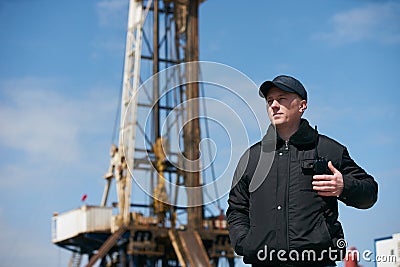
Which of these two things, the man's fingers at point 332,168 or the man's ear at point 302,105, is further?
the man's ear at point 302,105

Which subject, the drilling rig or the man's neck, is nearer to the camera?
the man's neck

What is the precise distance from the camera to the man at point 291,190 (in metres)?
3.88

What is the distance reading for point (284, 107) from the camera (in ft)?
13.2

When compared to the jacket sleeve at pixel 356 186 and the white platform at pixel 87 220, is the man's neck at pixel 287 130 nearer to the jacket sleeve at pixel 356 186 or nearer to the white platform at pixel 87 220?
the jacket sleeve at pixel 356 186

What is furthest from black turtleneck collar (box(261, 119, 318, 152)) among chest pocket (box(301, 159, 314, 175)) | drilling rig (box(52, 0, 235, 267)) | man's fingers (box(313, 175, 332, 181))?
drilling rig (box(52, 0, 235, 267))

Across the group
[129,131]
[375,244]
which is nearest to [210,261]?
[129,131]

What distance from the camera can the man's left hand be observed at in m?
3.83

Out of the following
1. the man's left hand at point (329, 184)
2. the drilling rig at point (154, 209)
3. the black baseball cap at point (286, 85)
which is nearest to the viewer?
the man's left hand at point (329, 184)

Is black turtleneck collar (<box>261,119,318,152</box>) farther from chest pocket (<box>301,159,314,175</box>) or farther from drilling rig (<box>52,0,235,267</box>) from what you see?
drilling rig (<box>52,0,235,267</box>)

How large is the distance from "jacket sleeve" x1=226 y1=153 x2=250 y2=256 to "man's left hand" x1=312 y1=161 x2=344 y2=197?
0.38 meters

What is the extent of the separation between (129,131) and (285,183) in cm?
3758

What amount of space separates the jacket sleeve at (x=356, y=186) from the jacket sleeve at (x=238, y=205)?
448 millimetres

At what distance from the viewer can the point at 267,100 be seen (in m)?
4.08

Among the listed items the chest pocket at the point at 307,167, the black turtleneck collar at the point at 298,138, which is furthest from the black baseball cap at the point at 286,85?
the chest pocket at the point at 307,167
